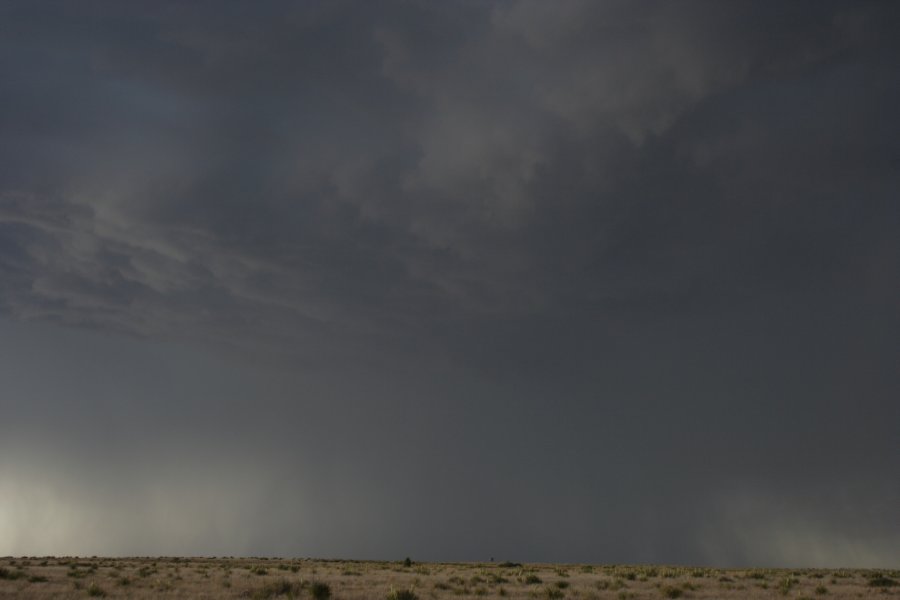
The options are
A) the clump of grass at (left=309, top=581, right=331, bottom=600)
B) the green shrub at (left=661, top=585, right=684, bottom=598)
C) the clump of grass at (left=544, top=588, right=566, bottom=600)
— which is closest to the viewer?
the clump of grass at (left=309, top=581, right=331, bottom=600)

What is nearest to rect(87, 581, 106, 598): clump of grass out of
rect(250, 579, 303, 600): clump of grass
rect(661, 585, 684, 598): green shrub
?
Answer: rect(250, 579, 303, 600): clump of grass

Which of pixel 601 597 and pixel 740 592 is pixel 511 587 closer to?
pixel 601 597

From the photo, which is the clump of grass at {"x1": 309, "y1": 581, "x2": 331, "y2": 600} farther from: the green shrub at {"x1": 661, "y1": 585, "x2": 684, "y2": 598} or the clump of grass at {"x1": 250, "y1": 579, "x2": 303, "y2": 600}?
the green shrub at {"x1": 661, "y1": 585, "x2": 684, "y2": 598}

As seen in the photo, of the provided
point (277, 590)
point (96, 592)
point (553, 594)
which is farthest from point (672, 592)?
point (96, 592)

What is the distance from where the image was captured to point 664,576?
43625 mm

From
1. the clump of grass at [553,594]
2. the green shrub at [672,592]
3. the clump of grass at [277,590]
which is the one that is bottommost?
the green shrub at [672,592]

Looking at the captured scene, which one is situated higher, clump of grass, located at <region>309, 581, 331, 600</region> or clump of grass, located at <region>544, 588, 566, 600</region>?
clump of grass, located at <region>309, 581, 331, 600</region>

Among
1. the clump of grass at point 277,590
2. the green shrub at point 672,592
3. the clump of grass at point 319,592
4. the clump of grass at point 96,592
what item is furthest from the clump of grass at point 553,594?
the clump of grass at point 96,592

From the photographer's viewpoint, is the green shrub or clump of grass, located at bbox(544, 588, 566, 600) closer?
clump of grass, located at bbox(544, 588, 566, 600)

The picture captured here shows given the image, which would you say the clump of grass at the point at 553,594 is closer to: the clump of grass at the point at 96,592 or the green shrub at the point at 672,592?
the green shrub at the point at 672,592

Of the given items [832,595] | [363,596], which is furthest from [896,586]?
[363,596]

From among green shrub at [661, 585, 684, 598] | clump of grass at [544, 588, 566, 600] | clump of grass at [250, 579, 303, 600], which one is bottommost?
green shrub at [661, 585, 684, 598]

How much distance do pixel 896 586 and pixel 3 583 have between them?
48730 millimetres

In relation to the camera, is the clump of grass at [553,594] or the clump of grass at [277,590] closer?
the clump of grass at [277,590]
